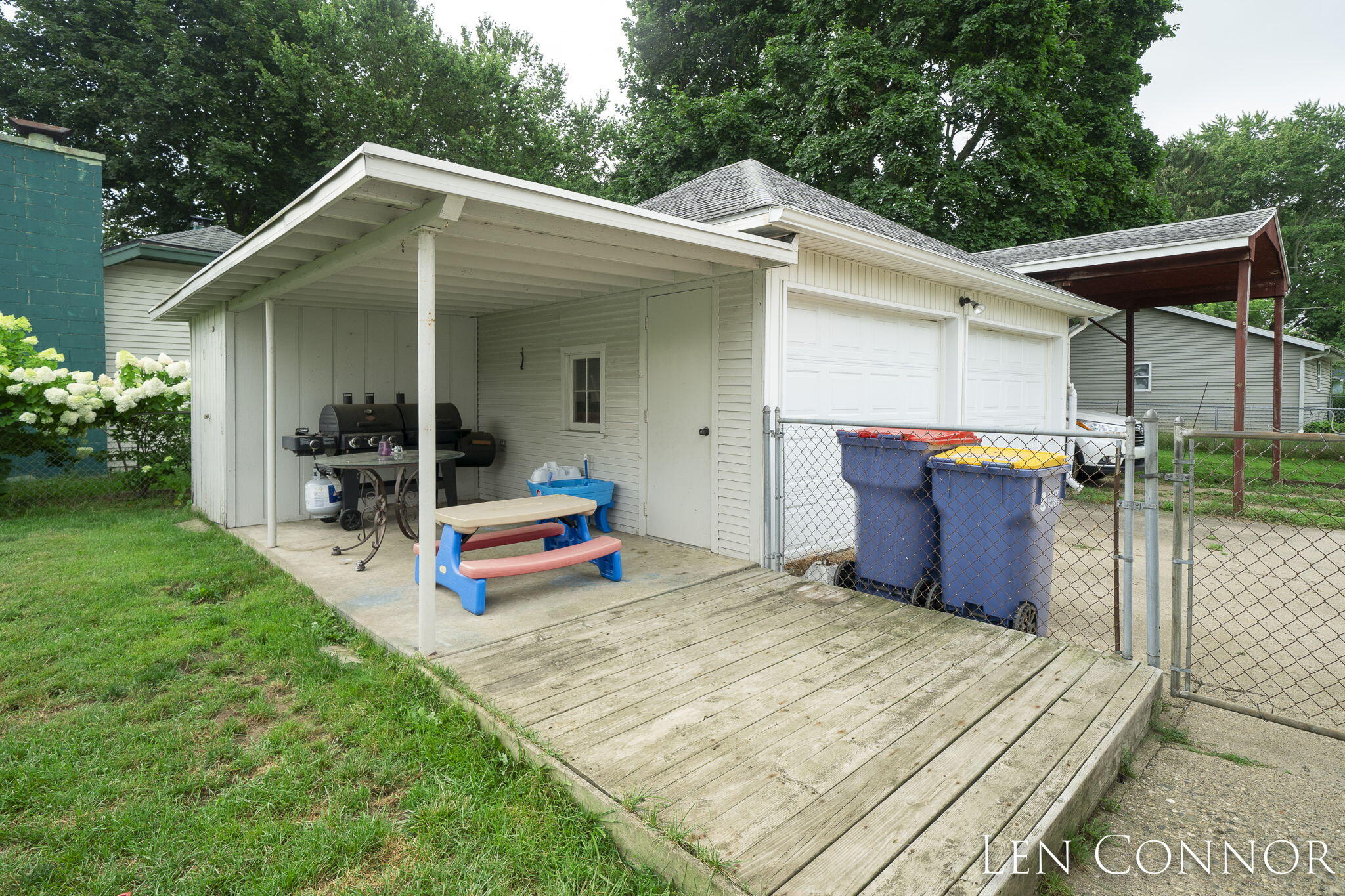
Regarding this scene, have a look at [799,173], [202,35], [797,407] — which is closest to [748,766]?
[797,407]

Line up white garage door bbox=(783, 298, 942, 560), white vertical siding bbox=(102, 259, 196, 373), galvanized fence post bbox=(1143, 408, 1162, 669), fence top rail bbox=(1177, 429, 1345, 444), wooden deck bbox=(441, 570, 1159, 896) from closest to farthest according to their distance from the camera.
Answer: wooden deck bbox=(441, 570, 1159, 896) < fence top rail bbox=(1177, 429, 1345, 444) < galvanized fence post bbox=(1143, 408, 1162, 669) < white garage door bbox=(783, 298, 942, 560) < white vertical siding bbox=(102, 259, 196, 373)

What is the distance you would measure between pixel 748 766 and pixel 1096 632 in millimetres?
2784

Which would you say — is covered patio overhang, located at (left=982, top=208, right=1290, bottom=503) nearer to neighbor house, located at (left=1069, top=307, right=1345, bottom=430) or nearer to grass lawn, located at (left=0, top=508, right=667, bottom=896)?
neighbor house, located at (left=1069, top=307, right=1345, bottom=430)

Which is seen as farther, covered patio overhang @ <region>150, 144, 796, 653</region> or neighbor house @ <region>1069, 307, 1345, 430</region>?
neighbor house @ <region>1069, 307, 1345, 430</region>

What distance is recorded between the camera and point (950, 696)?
2566 millimetres

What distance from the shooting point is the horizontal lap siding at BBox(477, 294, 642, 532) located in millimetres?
5883

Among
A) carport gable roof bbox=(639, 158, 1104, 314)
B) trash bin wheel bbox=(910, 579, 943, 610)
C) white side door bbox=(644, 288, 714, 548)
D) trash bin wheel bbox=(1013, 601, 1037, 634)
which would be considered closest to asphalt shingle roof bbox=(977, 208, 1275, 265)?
carport gable roof bbox=(639, 158, 1104, 314)

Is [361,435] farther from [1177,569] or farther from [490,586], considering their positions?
[1177,569]

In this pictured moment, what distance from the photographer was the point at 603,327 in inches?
242

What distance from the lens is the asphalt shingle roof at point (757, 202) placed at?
477cm

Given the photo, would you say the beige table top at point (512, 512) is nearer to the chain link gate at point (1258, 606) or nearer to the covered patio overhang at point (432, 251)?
the covered patio overhang at point (432, 251)

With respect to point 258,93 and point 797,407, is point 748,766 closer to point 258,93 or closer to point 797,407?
point 797,407

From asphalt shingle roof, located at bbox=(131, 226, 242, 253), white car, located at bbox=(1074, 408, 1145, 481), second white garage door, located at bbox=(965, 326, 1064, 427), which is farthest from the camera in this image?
asphalt shingle roof, located at bbox=(131, 226, 242, 253)

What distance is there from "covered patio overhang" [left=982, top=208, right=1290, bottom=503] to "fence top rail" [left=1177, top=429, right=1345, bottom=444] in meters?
5.08
